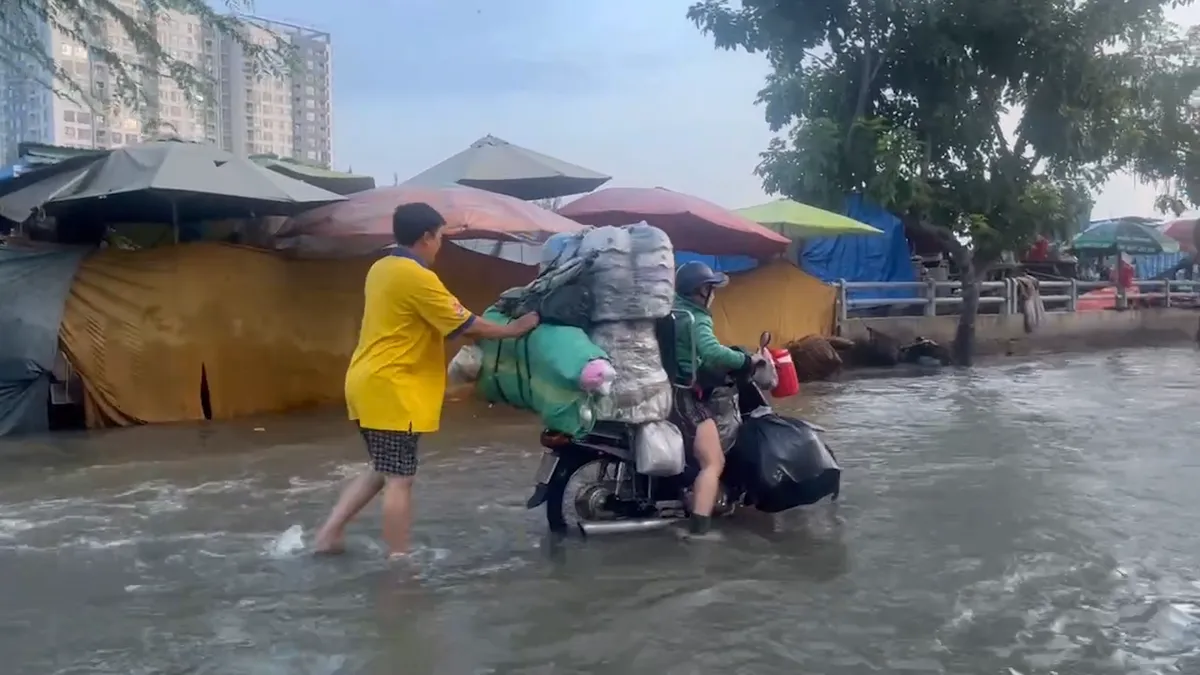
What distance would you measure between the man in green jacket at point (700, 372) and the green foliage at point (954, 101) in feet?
39.7

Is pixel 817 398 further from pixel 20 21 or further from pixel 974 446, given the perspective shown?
pixel 20 21

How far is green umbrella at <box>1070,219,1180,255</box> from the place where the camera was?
2538 centimetres

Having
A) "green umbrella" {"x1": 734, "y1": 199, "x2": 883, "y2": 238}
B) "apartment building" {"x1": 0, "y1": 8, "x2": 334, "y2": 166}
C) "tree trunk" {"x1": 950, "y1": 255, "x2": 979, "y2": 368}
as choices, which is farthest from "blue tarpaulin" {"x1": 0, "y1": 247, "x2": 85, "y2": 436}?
"tree trunk" {"x1": 950, "y1": 255, "x2": 979, "y2": 368}

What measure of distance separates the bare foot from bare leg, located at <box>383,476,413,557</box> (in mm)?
316

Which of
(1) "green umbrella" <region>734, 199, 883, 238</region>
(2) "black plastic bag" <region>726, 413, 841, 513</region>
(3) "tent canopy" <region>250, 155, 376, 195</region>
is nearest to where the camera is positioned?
(2) "black plastic bag" <region>726, 413, 841, 513</region>

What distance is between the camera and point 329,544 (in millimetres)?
5629

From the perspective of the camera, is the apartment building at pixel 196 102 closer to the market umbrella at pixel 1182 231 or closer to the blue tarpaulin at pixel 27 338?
the blue tarpaulin at pixel 27 338

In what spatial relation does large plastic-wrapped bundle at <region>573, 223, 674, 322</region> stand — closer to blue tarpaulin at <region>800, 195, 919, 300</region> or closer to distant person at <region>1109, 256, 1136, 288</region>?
blue tarpaulin at <region>800, 195, 919, 300</region>

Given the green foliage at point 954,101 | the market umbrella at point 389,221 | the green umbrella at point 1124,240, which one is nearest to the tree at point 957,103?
the green foliage at point 954,101

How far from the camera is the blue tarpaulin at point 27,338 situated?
10383 millimetres

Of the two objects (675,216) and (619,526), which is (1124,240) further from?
(619,526)

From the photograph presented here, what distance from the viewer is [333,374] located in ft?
40.1

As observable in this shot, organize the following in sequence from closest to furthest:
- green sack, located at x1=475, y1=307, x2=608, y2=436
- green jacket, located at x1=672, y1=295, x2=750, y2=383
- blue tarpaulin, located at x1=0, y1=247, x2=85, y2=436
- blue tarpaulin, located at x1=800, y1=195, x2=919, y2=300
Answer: green sack, located at x1=475, y1=307, x2=608, y2=436 < green jacket, located at x1=672, y1=295, x2=750, y2=383 < blue tarpaulin, located at x1=0, y1=247, x2=85, y2=436 < blue tarpaulin, located at x1=800, y1=195, x2=919, y2=300

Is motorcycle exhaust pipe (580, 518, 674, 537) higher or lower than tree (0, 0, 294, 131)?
lower
